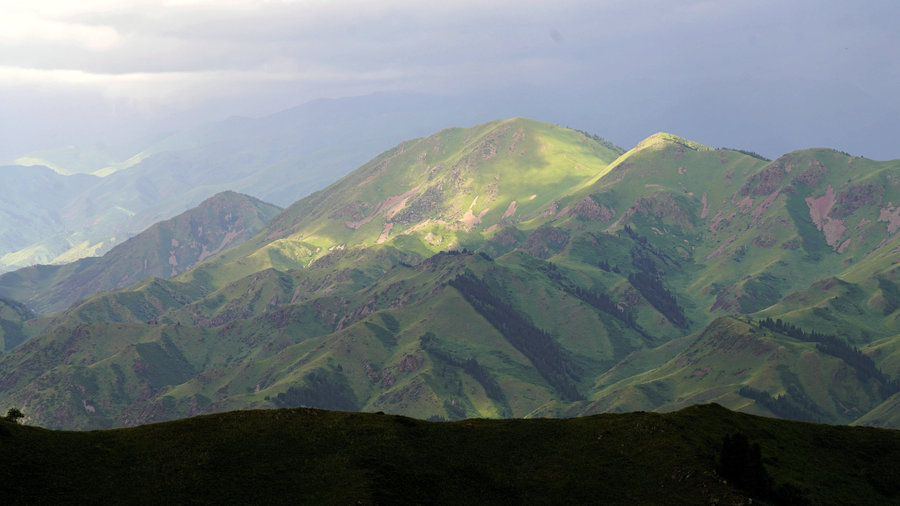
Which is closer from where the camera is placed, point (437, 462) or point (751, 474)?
point (751, 474)

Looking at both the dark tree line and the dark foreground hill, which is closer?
the dark foreground hill

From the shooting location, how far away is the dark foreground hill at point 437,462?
121625mm

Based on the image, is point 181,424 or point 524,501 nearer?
point 524,501

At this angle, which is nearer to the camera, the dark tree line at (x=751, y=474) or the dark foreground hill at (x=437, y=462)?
the dark foreground hill at (x=437, y=462)

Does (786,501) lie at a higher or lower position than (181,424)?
lower

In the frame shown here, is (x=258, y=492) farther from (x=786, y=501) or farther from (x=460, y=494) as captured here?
(x=786, y=501)

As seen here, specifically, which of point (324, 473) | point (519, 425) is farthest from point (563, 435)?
point (324, 473)

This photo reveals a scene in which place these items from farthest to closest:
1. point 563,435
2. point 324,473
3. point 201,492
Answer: point 563,435 < point 324,473 < point 201,492

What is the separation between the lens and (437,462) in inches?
5468

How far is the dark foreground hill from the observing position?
12162 cm

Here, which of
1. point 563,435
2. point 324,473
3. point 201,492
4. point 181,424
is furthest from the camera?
point 563,435

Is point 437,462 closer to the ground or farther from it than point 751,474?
farther from it

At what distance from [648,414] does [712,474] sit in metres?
25.2

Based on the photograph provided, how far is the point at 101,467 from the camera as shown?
412ft
